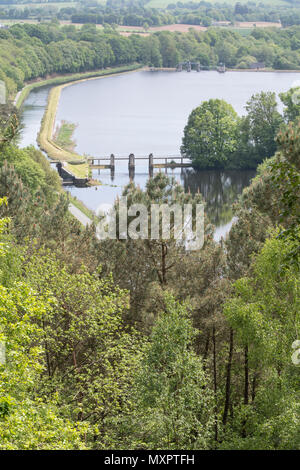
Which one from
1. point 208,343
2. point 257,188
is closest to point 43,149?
point 257,188

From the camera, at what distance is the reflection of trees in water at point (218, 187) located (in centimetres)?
5781

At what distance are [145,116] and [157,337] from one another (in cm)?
8993

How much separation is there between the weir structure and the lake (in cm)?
68

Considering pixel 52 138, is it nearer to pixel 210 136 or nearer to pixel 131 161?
pixel 131 161

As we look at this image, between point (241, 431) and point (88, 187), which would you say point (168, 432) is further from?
point (88, 187)

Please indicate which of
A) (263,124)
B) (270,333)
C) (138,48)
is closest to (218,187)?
(263,124)

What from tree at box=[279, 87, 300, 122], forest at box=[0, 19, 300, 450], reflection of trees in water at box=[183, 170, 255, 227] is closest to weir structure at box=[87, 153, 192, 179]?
reflection of trees in water at box=[183, 170, 255, 227]

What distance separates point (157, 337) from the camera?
46.4 ft

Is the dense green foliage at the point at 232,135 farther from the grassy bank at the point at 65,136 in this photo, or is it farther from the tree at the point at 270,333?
the tree at the point at 270,333

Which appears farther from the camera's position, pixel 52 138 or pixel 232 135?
pixel 52 138

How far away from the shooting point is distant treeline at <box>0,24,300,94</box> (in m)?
140

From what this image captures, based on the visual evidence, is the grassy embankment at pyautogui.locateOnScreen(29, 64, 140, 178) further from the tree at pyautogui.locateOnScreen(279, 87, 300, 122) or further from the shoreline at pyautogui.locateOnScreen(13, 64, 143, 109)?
the tree at pyautogui.locateOnScreen(279, 87, 300, 122)

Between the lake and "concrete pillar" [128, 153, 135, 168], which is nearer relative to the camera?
the lake

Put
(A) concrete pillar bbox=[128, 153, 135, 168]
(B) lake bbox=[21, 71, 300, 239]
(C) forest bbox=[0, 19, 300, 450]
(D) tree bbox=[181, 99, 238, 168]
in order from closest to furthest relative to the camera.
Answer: (C) forest bbox=[0, 19, 300, 450] < (B) lake bbox=[21, 71, 300, 239] < (A) concrete pillar bbox=[128, 153, 135, 168] < (D) tree bbox=[181, 99, 238, 168]
